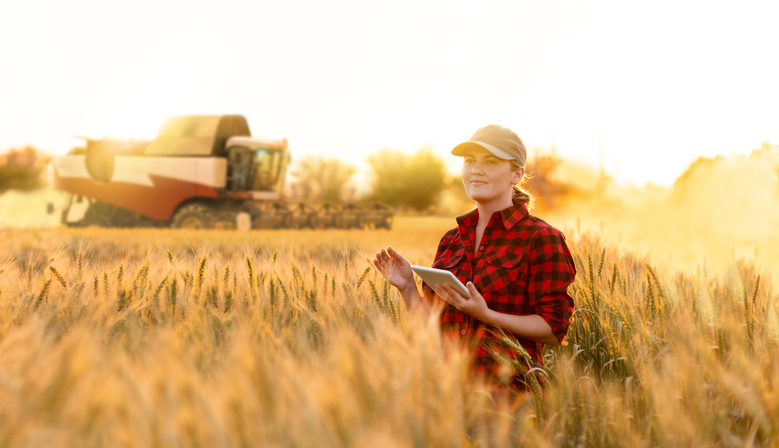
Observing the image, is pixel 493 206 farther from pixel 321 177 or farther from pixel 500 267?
pixel 321 177

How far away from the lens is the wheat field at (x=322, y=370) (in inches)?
43.2

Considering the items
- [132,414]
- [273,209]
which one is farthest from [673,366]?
[273,209]

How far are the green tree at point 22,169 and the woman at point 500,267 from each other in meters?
47.4

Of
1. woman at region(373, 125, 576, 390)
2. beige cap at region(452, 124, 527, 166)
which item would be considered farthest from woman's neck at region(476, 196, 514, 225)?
beige cap at region(452, 124, 527, 166)

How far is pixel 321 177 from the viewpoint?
166ft

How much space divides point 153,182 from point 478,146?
56.6 ft

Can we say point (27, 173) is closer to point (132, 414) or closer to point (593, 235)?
point (593, 235)

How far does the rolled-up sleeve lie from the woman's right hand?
46 cm

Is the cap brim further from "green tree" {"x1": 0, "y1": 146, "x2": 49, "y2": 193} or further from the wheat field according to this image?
"green tree" {"x1": 0, "y1": 146, "x2": 49, "y2": 193}

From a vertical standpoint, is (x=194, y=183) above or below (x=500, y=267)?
below

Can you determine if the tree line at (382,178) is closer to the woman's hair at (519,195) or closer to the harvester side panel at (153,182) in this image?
the harvester side panel at (153,182)

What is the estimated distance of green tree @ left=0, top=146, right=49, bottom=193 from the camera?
4219cm

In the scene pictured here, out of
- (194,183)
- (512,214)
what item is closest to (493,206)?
(512,214)

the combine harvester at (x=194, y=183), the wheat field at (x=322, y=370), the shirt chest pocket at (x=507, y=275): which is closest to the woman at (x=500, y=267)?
the shirt chest pocket at (x=507, y=275)
